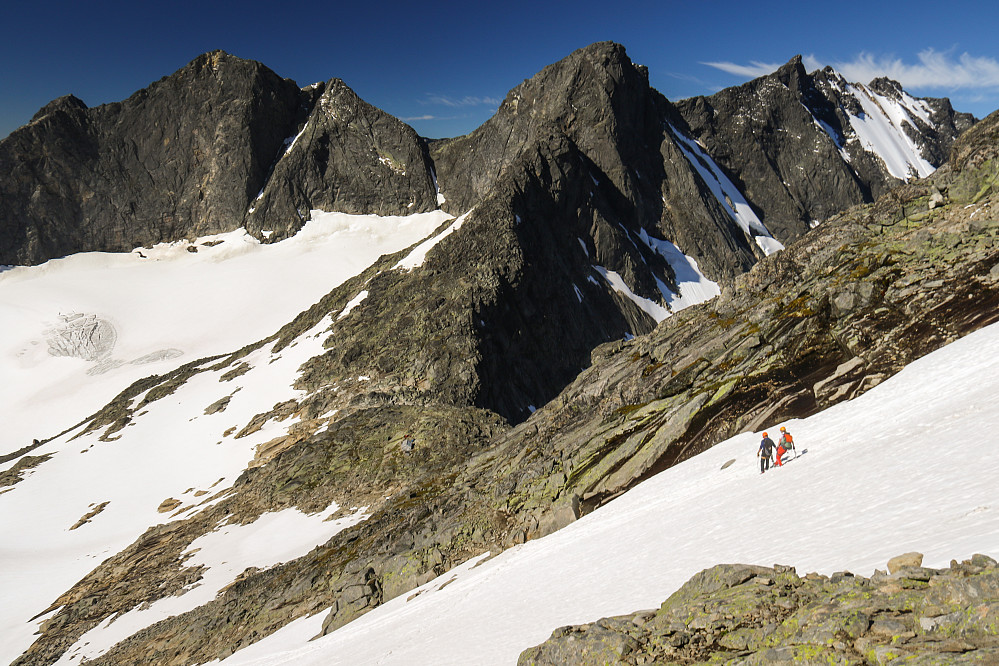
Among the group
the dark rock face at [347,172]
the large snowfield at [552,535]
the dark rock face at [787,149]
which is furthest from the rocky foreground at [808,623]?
the dark rock face at [787,149]

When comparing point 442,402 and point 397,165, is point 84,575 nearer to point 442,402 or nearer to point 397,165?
point 442,402

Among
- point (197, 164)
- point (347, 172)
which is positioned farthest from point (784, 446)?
point (197, 164)

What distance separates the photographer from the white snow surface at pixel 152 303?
84875 mm

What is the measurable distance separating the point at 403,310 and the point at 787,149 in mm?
127803

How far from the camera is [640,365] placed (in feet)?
91.7

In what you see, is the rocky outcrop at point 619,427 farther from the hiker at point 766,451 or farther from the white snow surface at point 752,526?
the hiker at point 766,451

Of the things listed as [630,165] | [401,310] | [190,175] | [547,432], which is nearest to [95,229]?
[190,175]

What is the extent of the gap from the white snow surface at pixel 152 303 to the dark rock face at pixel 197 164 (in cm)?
420

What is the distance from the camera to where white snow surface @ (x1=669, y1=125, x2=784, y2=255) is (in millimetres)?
116000

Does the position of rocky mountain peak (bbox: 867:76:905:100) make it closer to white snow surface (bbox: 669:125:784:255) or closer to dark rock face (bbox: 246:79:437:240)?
white snow surface (bbox: 669:125:784:255)

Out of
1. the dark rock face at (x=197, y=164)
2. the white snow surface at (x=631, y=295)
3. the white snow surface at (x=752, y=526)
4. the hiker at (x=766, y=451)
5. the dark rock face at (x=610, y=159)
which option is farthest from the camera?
the dark rock face at (x=197, y=164)

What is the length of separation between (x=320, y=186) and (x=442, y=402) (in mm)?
83480

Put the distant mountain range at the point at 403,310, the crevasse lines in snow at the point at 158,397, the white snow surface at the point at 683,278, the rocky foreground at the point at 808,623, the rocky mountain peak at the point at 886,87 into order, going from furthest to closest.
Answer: the rocky mountain peak at the point at 886,87 < the white snow surface at the point at 683,278 < the crevasse lines in snow at the point at 158,397 < the distant mountain range at the point at 403,310 < the rocky foreground at the point at 808,623

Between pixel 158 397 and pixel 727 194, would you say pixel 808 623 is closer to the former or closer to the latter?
pixel 158 397
